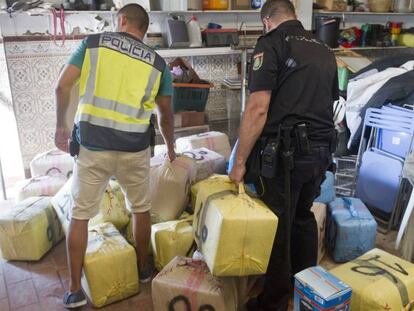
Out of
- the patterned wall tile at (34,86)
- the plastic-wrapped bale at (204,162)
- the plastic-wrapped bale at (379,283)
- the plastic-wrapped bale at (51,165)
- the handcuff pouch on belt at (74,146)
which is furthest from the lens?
the patterned wall tile at (34,86)

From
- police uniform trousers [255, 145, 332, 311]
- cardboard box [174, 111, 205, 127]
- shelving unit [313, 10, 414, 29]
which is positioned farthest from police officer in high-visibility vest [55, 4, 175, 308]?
shelving unit [313, 10, 414, 29]

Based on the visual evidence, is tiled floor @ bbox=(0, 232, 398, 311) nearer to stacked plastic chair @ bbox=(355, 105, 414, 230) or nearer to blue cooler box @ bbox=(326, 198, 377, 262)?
blue cooler box @ bbox=(326, 198, 377, 262)

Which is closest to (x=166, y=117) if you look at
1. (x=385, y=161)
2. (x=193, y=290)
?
(x=193, y=290)

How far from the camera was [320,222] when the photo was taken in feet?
7.93

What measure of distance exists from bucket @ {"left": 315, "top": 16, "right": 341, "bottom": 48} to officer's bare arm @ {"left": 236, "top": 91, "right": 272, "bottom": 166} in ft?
9.73

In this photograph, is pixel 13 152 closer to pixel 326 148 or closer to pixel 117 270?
pixel 117 270

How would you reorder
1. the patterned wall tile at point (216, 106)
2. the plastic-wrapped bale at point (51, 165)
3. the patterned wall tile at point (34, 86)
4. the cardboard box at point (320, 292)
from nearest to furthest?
1. the cardboard box at point (320, 292)
2. the plastic-wrapped bale at point (51, 165)
3. the patterned wall tile at point (34, 86)
4. the patterned wall tile at point (216, 106)

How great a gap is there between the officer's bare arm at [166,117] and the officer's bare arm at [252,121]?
1.84 feet

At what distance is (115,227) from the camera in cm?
238

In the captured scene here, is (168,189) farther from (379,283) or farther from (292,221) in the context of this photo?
(379,283)

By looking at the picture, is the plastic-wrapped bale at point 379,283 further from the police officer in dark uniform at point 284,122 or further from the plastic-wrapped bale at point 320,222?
the plastic-wrapped bale at point 320,222

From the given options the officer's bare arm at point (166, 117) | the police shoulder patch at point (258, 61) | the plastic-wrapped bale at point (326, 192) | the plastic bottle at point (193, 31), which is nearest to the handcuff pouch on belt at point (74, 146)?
the officer's bare arm at point (166, 117)

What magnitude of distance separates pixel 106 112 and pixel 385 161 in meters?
2.10

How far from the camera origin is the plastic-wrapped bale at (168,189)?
241 centimetres
